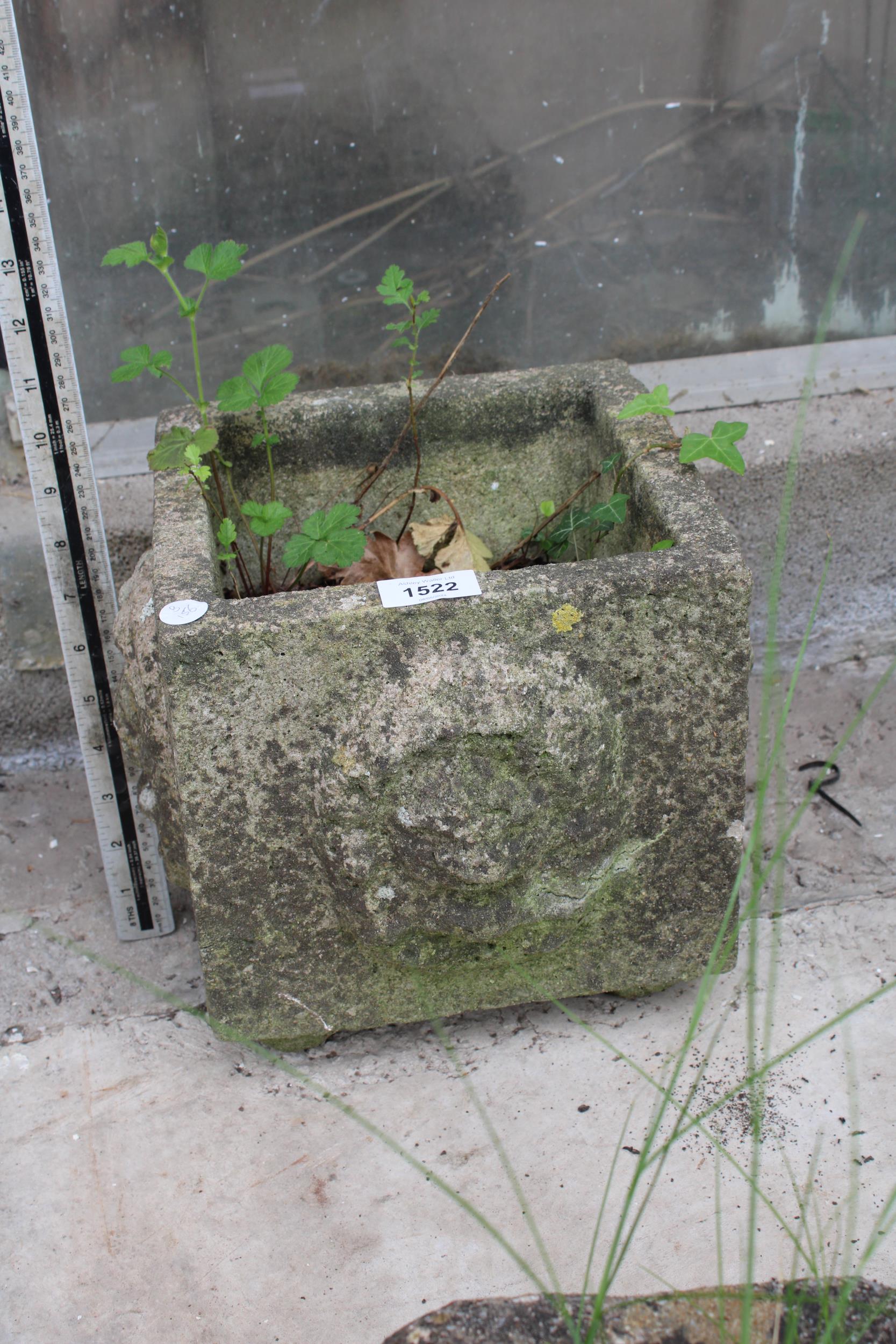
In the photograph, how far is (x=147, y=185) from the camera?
2338 millimetres

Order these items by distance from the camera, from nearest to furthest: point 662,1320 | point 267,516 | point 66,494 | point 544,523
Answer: point 662,1320 < point 267,516 < point 66,494 < point 544,523

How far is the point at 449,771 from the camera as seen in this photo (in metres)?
1.40

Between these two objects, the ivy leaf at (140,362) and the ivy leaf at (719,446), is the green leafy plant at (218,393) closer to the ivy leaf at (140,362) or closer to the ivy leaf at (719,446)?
the ivy leaf at (140,362)

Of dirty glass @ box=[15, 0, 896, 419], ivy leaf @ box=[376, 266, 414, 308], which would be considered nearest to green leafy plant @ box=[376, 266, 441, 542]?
ivy leaf @ box=[376, 266, 414, 308]

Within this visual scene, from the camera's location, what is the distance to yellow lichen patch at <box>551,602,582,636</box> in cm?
141

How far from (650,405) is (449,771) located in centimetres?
68

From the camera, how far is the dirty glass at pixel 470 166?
2.28 m

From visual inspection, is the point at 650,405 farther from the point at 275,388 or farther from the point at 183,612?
the point at 183,612

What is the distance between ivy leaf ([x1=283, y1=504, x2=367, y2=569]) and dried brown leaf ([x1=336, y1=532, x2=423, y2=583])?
22 centimetres

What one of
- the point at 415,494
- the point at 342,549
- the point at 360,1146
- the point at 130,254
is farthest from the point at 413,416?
the point at 360,1146

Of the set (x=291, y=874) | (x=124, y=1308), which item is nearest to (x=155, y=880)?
(x=291, y=874)

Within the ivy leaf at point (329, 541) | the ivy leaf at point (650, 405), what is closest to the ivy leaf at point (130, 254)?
the ivy leaf at point (329, 541)

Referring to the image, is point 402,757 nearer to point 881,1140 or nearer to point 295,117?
point 881,1140

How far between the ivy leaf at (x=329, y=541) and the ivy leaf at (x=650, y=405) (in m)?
0.45
